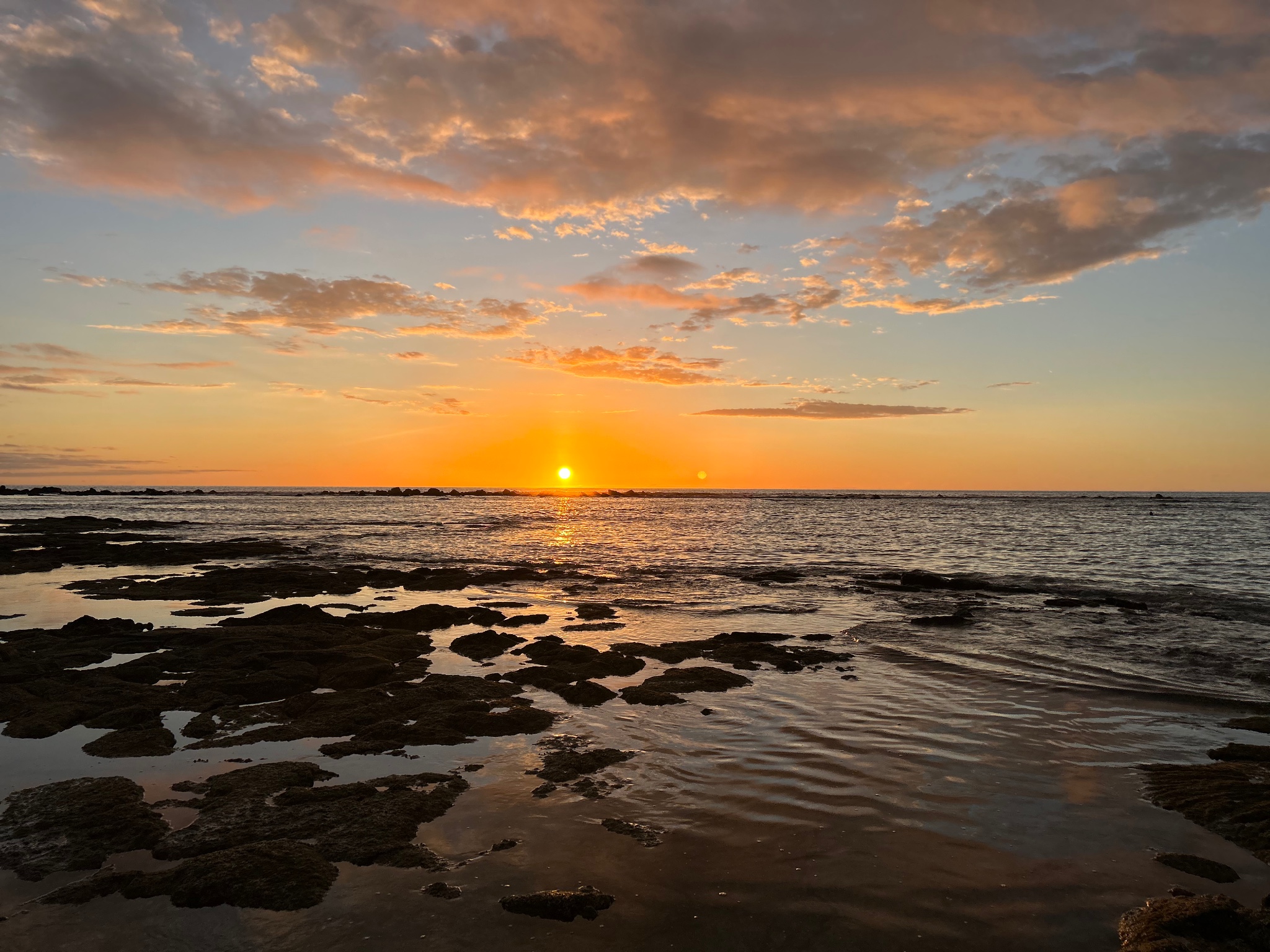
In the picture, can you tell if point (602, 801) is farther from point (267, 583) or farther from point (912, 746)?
point (267, 583)

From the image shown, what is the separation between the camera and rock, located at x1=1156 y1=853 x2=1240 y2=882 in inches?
273

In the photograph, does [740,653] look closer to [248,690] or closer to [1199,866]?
[1199,866]

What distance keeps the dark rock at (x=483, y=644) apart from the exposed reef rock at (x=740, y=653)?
2.80 meters

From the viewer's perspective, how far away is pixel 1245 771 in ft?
31.0

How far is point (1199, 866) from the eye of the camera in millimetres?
7090

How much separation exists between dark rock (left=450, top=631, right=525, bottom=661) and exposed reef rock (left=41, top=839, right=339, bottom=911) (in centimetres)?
931

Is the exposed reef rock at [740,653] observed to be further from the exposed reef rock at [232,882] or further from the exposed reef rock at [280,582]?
the exposed reef rock at [232,882]

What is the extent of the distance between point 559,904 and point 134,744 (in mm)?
7605

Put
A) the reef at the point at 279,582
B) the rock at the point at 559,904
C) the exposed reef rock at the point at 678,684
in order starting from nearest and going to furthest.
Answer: the rock at the point at 559,904, the exposed reef rock at the point at 678,684, the reef at the point at 279,582

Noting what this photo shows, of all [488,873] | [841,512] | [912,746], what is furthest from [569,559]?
[841,512]

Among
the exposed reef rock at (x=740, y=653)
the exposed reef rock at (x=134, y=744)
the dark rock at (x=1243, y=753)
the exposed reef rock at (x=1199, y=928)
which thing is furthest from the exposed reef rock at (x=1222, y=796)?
the exposed reef rock at (x=134, y=744)

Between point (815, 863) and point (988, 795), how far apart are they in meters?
3.16

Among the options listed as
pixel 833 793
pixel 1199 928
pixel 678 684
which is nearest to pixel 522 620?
pixel 678 684

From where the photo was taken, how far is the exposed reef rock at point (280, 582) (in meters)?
24.6
